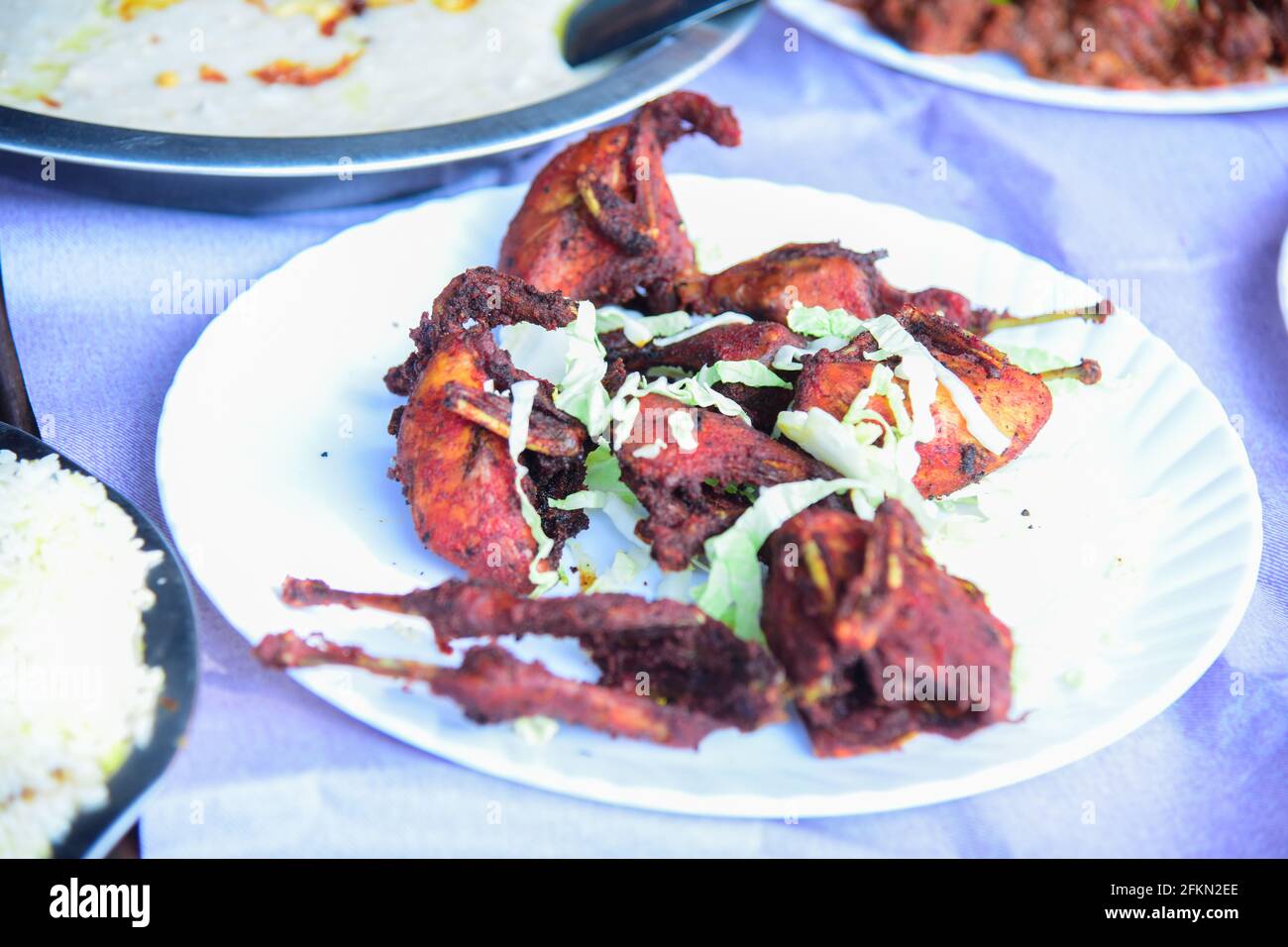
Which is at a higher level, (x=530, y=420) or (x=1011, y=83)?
(x=1011, y=83)

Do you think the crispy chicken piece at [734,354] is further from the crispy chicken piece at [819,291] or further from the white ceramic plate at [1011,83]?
the white ceramic plate at [1011,83]

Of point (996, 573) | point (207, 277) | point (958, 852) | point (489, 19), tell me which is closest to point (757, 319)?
point (996, 573)

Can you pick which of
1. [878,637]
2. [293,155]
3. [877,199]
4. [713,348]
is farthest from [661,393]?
[877,199]

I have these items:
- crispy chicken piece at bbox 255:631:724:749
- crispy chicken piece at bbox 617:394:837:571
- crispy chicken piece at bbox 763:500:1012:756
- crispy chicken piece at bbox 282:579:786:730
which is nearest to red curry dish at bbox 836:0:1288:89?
crispy chicken piece at bbox 617:394:837:571

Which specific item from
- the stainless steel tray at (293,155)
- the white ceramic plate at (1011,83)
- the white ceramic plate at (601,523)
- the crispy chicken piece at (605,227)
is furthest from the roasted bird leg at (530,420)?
the white ceramic plate at (1011,83)

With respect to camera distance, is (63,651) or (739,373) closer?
(63,651)

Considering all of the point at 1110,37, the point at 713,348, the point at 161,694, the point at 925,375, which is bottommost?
the point at 161,694

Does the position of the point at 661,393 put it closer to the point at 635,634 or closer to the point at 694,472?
the point at 694,472
